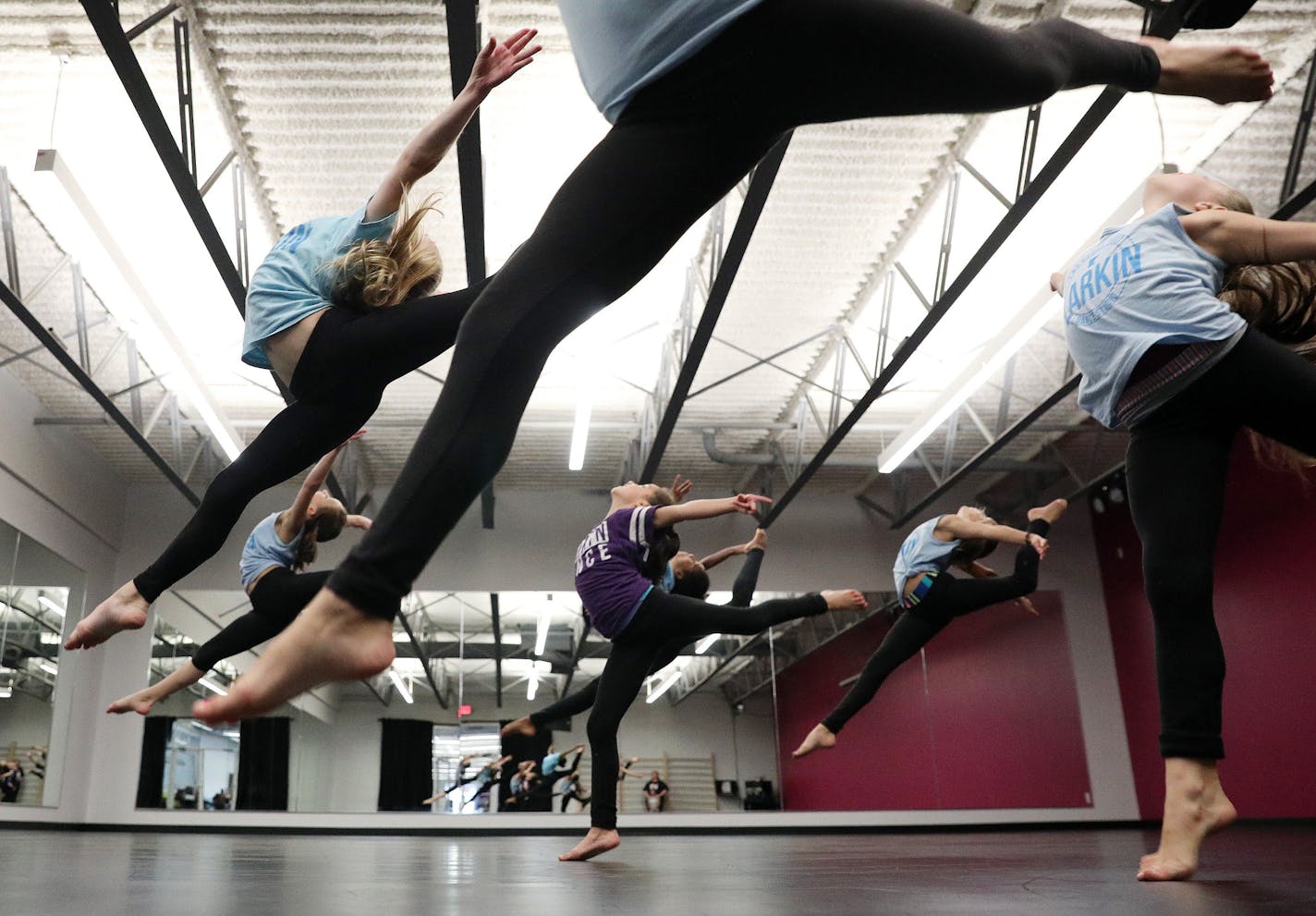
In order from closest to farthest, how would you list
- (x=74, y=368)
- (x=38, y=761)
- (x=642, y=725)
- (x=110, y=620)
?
(x=110, y=620) → (x=74, y=368) → (x=38, y=761) → (x=642, y=725)

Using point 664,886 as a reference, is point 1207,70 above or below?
A: above

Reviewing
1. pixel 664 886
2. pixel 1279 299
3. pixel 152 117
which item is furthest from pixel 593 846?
A: pixel 152 117

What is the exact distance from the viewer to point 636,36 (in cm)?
99

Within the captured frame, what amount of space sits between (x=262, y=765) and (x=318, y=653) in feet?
31.1

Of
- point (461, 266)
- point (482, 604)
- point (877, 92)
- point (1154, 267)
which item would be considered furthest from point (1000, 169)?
point (482, 604)

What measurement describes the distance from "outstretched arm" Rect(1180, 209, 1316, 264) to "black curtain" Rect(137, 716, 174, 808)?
9728 mm

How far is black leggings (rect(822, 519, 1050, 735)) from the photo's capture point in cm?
416

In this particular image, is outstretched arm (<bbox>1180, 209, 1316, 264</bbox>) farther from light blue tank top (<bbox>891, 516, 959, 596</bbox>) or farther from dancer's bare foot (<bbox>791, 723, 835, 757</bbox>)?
light blue tank top (<bbox>891, 516, 959, 596</bbox>)

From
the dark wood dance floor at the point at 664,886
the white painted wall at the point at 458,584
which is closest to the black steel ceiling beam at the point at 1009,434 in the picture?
the white painted wall at the point at 458,584

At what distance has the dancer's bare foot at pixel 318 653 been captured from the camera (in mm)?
915

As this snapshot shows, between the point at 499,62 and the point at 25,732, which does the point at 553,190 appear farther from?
the point at 25,732

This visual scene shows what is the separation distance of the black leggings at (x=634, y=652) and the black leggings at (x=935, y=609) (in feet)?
2.90

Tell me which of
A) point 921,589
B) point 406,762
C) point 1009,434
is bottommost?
point 406,762

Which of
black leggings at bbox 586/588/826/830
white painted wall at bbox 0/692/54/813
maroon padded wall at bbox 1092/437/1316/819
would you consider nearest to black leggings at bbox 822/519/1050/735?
black leggings at bbox 586/588/826/830
